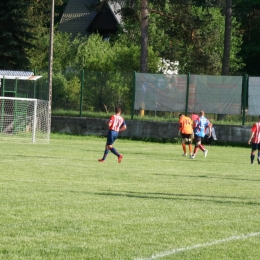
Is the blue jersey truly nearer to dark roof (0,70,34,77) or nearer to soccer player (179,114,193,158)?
soccer player (179,114,193,158)

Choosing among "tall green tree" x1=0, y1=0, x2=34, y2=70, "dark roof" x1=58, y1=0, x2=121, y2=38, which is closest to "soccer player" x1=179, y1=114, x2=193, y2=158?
"tall green tree" x1=0, y1=0, x2=34, y2=70

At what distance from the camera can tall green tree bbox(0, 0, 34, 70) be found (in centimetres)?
4766

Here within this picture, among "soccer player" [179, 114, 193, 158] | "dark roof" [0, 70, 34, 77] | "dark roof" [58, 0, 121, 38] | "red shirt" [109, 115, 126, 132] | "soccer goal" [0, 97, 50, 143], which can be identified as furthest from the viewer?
"dark roof" [58, 0, 121, 38]

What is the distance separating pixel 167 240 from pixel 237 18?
7126 centimetres

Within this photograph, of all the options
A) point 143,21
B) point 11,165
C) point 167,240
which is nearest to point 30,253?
point 167,240

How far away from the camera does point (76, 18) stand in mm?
80750

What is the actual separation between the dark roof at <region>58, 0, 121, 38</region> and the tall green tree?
30.4 meters

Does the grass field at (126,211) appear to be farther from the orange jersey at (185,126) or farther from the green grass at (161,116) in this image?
the green grass at (161,116)

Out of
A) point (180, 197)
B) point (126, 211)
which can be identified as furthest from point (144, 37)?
point (126, 211)

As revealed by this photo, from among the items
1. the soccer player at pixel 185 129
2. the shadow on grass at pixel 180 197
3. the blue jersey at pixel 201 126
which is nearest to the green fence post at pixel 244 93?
the soccer player at pixel 185 129

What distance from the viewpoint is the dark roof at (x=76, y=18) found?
261ft

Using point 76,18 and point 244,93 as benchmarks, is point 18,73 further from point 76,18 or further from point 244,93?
point 76,18

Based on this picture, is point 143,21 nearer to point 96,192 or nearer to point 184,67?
point 184,67

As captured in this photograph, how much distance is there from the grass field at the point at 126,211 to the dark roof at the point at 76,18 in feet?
187
